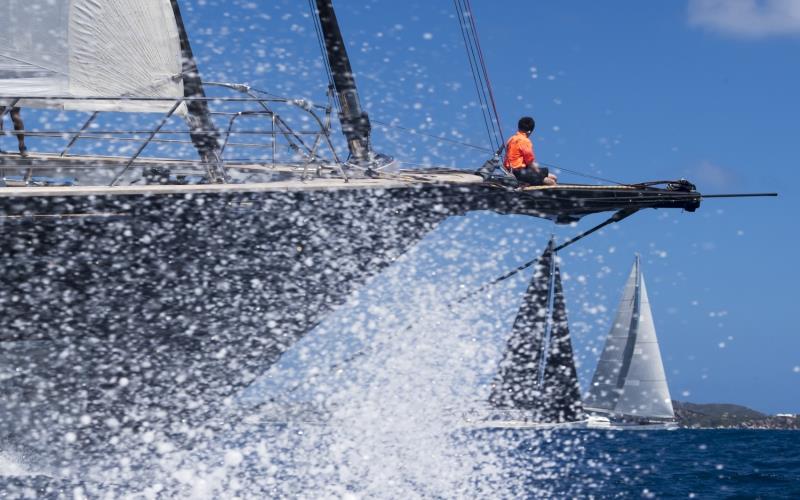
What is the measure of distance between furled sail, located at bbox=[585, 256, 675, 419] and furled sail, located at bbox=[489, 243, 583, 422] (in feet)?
41.9

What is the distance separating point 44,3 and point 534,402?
1440 cm

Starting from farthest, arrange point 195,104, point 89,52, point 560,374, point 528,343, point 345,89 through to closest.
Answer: point 560,374 → point 528,343 → point 345,89 → point 195,104 → point 89,52

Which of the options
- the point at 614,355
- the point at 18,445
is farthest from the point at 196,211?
the point at 614,355

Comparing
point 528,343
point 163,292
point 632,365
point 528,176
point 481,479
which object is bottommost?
point 632,365

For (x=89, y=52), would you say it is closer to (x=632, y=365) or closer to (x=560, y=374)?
(x=560, y=374)

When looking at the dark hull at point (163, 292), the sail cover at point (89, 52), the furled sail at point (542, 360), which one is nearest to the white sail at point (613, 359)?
the furled sail at point (542, 360)

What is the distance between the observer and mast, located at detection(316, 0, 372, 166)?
36.6ft

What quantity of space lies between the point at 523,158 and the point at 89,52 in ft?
14.5

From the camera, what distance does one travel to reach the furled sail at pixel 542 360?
19875mm

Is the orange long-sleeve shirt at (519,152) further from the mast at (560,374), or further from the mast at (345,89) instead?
the mast at (560,374)

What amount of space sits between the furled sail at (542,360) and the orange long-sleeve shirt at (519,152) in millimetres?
8695

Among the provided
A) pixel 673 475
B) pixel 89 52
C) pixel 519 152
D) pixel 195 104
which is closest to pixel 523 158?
pixel 519 152

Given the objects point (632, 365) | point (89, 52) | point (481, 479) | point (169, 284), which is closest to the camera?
point (169, 284)

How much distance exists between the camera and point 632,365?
34.1 metres
